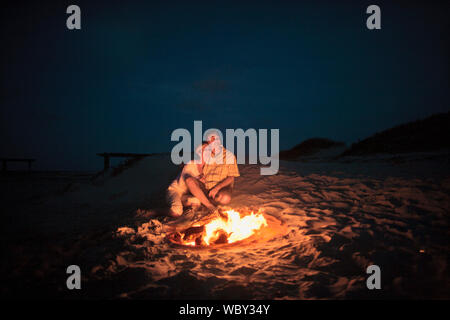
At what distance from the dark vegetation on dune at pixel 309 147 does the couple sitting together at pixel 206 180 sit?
20748 millimetres

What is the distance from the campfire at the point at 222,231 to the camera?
3.91 metres

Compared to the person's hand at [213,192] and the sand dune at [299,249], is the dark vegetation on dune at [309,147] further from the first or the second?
the person's hand at [213,192]

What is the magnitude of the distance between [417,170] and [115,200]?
8.87 m

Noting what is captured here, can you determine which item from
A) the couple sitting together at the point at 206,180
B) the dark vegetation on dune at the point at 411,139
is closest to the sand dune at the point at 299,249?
the couple sitting together at the point at 206,180

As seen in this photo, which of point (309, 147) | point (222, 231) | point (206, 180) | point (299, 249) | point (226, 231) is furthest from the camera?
point (309, 147)

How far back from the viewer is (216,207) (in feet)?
Answer: 17.4

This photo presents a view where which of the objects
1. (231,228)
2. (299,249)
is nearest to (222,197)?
(231,228)

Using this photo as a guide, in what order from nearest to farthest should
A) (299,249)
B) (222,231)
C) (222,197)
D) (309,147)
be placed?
1. (299,249)
2. (222,231)
3. (222,197)
4. (309,147)

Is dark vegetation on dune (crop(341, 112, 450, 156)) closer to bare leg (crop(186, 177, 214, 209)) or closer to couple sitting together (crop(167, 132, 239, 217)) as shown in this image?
couple sitting together (crop(167, 132, 239, 217))

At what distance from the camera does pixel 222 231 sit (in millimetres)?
4004

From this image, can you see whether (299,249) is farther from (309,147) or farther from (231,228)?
(309,147)

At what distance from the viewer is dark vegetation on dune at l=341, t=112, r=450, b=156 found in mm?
12971

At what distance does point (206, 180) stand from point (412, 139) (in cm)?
1415
